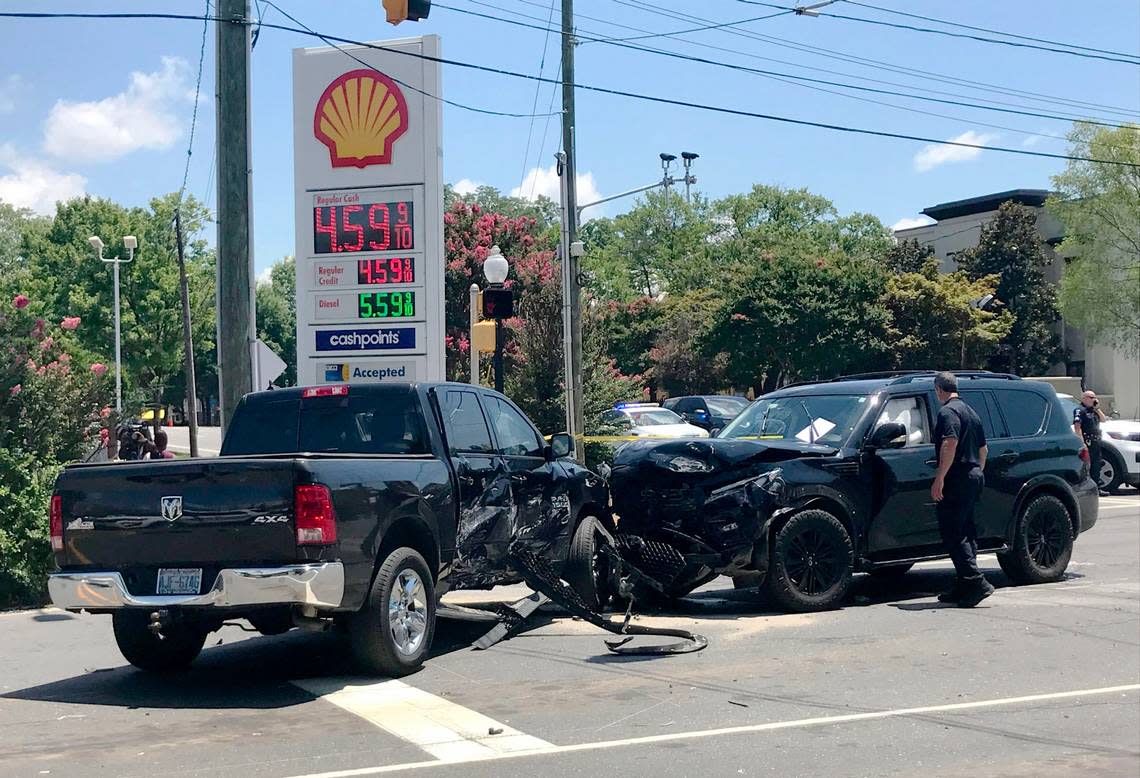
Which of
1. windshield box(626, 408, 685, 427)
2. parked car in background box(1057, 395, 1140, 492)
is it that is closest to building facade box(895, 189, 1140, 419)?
windshield box(626, 408, 685, 427)

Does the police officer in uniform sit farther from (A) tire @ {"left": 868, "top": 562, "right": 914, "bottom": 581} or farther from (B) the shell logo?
(B) the shell logo

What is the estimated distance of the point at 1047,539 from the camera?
11711 mm

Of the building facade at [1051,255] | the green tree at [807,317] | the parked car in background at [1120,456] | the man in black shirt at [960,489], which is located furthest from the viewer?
the building facade at [1051,255]

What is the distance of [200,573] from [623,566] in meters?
4.06

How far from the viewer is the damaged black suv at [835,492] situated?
9.95 metres

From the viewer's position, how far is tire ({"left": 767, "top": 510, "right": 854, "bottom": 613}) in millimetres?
9922

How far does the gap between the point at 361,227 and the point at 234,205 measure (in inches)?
224

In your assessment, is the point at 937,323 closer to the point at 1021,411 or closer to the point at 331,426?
the point at 1021,411

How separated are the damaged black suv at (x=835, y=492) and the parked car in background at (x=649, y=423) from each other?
15453 millimetres

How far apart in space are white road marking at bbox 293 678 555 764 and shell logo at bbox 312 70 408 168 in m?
12.3

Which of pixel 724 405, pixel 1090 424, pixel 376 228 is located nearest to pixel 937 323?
pixel 724 405

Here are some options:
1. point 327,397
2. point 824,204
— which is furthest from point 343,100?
point 824,204

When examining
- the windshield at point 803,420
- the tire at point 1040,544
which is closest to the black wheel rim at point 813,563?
the windshield at point 803,420

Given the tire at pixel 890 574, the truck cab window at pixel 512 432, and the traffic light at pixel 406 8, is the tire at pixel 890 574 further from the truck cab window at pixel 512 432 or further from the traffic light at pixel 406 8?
the traffic light at pixel 406 8
